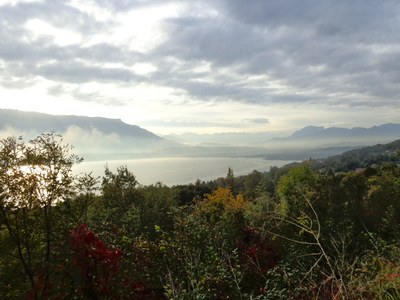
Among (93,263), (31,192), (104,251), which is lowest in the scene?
(93,263)

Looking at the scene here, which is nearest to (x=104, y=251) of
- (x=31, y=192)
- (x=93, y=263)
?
(x=93, y=263)

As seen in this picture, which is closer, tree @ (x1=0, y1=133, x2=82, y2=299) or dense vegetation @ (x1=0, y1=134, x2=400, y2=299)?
dense vegetation @ (x1=0, y1=134, x2=400, y2=299)

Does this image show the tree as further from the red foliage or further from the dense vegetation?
the red foliage

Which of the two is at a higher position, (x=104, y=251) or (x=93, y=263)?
(x=104, y=251)

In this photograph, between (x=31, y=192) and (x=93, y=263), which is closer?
(x=93, y=263)

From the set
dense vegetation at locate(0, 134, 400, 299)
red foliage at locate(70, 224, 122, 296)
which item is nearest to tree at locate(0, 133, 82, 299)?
dense vegetation at locate(0, 134, 400, 299)

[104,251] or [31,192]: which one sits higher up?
[31,192]

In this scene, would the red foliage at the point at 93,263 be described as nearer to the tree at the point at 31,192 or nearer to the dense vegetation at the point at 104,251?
the dense vegetation at the point at 104,251

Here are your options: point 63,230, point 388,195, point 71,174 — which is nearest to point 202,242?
point 63,230

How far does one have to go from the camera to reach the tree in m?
8.59

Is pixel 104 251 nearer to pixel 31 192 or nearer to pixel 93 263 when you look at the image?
pixel 93 263

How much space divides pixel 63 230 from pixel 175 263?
10.1 ft

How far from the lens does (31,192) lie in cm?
880

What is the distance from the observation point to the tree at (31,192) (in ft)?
28.2
